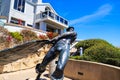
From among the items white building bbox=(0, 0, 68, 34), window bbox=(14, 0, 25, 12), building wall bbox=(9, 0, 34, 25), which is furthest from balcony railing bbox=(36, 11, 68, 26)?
window bbox=(14, 0, 25, 12)

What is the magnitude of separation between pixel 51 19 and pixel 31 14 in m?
3.33

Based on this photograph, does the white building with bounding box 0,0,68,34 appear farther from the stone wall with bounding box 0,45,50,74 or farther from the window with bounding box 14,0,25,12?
the stone wall with bounding box 0,45,50,74

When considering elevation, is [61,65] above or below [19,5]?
below

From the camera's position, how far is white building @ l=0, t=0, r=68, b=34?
2070 centimetres

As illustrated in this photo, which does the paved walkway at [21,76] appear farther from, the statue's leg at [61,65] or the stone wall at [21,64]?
the statue's leg at [61,65]

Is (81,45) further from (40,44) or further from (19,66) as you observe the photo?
(40,44)

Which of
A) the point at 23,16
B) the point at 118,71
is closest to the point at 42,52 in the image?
the point at 118,71

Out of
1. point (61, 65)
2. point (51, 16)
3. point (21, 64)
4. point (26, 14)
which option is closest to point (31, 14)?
point (26, 14)

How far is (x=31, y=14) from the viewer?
23.8 meters

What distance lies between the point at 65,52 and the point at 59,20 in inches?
899

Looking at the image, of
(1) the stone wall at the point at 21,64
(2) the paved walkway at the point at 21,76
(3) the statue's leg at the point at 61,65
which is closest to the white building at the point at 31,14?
(1) the stone wall at the point at 21,64

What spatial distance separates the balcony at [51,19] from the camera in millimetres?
23391

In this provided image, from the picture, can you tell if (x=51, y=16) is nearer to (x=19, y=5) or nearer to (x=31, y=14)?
(x=31, y=14)

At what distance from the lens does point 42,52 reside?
506 inches
